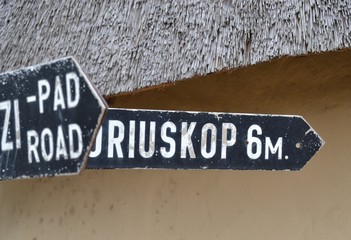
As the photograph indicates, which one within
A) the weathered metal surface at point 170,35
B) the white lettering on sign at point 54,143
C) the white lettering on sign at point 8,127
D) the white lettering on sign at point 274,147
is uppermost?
the weathered metal surface at point 170,35

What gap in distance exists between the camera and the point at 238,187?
189 centimetres

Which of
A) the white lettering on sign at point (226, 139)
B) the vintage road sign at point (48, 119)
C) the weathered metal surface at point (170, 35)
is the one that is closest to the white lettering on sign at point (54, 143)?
the vintage road sign at point (48, 119)

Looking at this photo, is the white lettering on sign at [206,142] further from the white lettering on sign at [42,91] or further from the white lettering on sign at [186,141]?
the white lettering on sign at [42,91]

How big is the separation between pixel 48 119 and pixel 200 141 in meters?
0.36

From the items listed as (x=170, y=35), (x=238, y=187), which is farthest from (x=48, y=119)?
(x=238, y=187)

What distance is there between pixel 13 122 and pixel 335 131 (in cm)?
109

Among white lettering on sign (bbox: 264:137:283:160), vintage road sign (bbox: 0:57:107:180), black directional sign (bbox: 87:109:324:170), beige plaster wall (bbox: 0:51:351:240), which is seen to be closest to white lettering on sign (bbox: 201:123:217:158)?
black directional sign (bbox: 87:109:324:170)

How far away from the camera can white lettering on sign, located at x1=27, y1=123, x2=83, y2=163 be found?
36.3 inches

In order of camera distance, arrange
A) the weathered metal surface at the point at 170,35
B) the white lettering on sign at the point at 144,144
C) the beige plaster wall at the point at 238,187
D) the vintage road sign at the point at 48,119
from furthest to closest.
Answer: the beige plaster wall at the point at 238,187, the weathered metal surface at the point at 170,35, the white lettering on sign at the point at 144,144, the vintage road sign at the point at 48,119

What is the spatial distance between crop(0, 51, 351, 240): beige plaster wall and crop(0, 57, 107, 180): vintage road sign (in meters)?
0.84

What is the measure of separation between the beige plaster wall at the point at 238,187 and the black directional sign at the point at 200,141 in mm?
506

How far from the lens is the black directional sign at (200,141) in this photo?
1201mm

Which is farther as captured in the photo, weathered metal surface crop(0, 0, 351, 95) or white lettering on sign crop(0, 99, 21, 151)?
weathered metal surface crop(0, 0, 351, 95)

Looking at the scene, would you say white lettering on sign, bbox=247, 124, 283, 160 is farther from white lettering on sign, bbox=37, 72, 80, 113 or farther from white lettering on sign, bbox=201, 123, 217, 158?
white lettering on sign, bbox=37, 72, 80, 113
